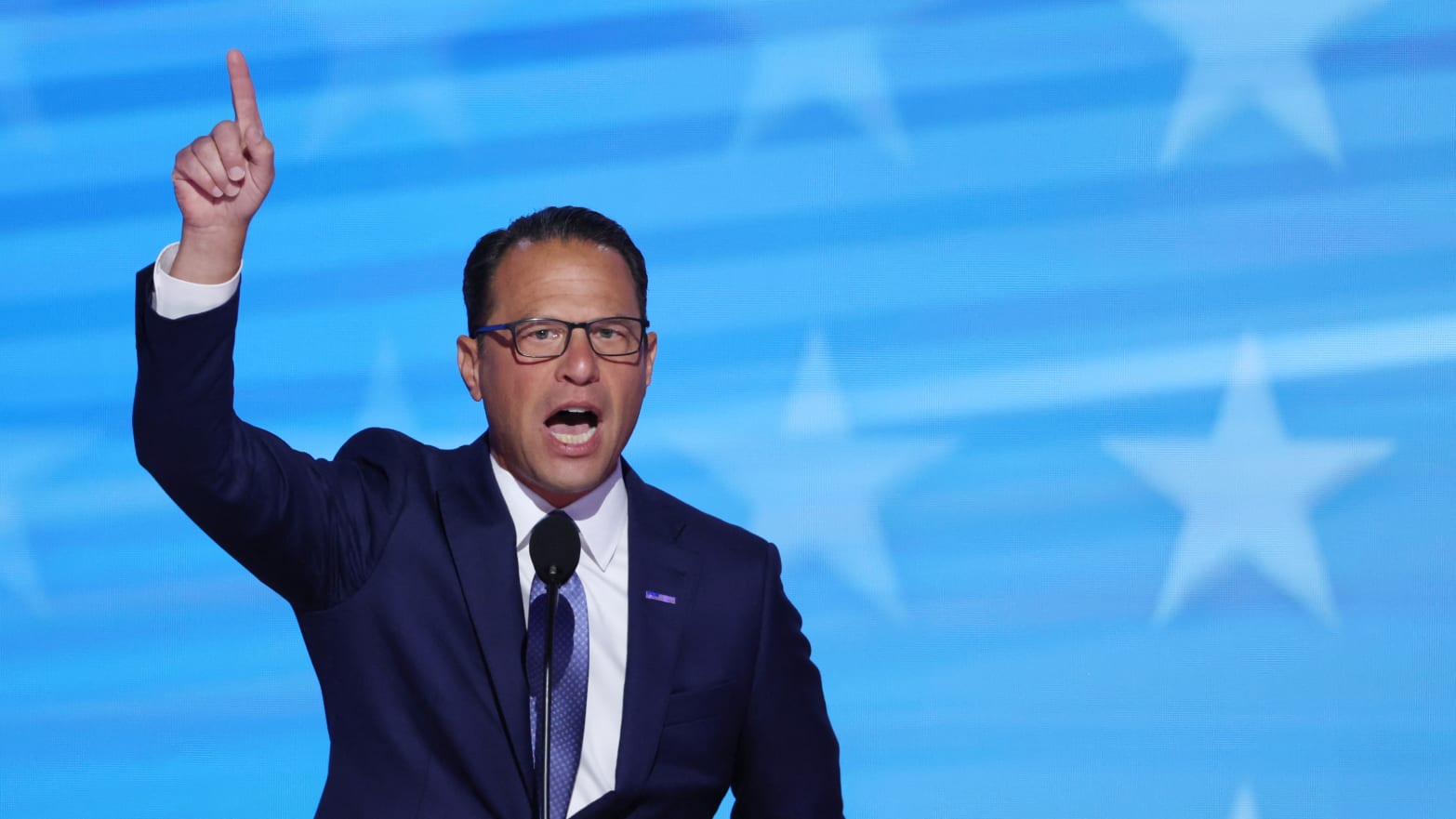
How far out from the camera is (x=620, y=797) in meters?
1.61

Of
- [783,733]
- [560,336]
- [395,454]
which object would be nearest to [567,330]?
[560,336]

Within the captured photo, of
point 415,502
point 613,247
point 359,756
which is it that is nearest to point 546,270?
point 613,247

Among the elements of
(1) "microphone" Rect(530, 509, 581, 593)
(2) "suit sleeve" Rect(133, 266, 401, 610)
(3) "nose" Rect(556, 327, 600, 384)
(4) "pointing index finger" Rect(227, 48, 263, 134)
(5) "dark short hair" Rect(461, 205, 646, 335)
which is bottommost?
(1) "microphone" Rect(530, 509, 581, 593)

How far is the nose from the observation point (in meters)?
1.68

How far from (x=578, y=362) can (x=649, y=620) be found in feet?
0.89

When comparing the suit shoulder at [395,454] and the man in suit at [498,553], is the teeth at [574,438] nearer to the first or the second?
the man in suit at [498,553]

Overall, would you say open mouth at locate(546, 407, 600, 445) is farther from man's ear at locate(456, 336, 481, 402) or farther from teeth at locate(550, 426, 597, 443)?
man's ear at locate(456, 336, 481, 402)

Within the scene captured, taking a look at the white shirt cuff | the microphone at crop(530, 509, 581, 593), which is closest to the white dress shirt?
the microphone at crop(530, 509, 581, 593)

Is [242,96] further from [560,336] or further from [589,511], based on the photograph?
[589,511]

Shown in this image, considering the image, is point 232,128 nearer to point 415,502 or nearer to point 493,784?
point 415,502

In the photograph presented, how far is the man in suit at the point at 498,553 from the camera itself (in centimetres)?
140

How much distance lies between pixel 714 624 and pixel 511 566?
0.24m

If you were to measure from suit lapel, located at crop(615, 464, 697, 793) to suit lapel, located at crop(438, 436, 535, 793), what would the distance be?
0.12 metres

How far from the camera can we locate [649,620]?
1.71 meters
